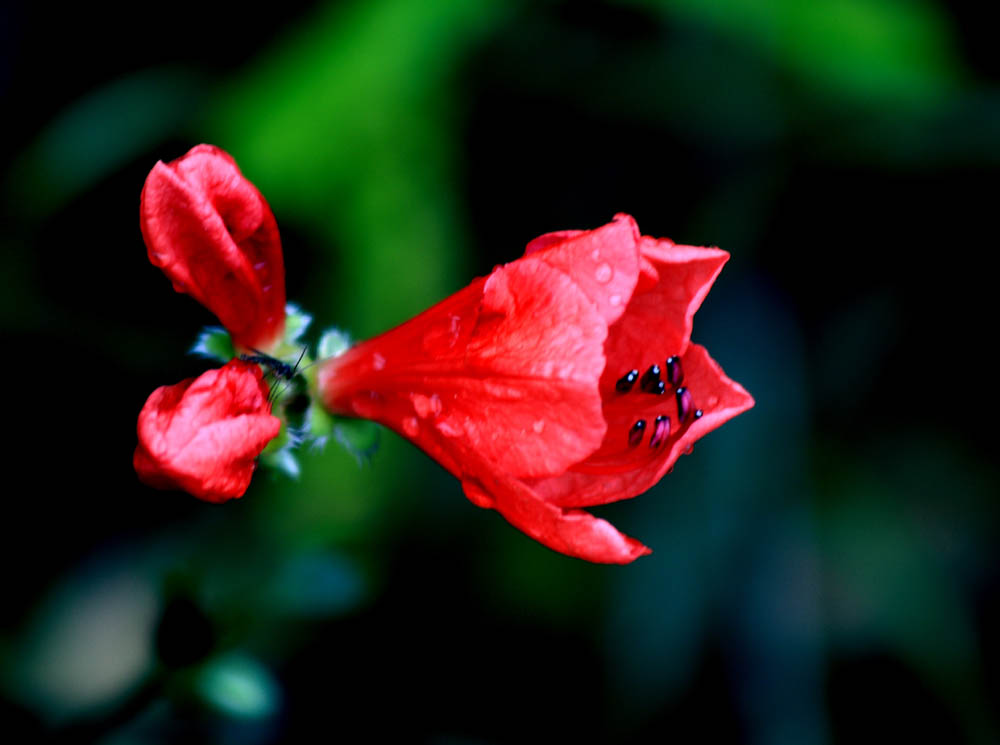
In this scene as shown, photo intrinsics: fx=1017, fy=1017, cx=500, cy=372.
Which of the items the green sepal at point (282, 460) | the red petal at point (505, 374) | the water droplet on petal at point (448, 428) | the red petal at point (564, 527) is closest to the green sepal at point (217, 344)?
the green sepal at point (282, 460)

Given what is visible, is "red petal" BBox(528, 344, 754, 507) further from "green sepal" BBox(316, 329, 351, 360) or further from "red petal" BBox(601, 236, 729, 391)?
"green sepal" BBox(316, 329, 351, 360)

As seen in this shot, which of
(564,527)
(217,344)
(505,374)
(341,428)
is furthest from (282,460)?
(564,527)

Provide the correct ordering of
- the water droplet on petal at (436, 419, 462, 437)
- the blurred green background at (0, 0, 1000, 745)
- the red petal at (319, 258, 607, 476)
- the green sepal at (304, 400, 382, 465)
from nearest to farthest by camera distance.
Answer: the red petal at (319, 258, 607, 476), the water droplet on petal at (436, 419, 462, 437), the green sepal at (304, 400, 382, 465), the blurred green background at (0, 0, 1000, 745)

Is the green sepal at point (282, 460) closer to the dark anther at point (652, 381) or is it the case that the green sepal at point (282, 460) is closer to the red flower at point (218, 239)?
the red flower at point (218, 239)

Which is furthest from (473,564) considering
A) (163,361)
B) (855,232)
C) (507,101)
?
(855,232)

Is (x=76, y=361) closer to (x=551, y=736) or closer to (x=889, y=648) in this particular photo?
(x=551, y=736)

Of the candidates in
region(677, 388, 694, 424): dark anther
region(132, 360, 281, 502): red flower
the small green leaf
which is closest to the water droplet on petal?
region(132, 360, 281, 502): red flower
